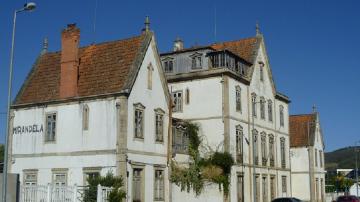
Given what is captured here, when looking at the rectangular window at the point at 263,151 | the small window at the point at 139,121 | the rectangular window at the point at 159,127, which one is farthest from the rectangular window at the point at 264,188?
the small window at the point at 139,121

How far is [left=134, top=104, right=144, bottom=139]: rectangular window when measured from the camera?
34688 millimetres

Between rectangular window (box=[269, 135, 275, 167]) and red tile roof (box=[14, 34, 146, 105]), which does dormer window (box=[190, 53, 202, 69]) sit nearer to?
red tile roof (box=[14, 34, 146, 105])

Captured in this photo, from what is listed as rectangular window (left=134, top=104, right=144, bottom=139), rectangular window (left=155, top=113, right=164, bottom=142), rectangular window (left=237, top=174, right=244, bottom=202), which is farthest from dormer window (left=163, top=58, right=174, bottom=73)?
rectangular window (left=134, top=104, right=144, bottom=139)

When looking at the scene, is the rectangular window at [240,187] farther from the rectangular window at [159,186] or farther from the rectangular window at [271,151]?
the rectangular window at [159,186]

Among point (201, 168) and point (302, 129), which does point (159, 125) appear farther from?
point (302, 129)

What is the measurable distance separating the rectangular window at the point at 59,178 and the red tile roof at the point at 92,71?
523 cm

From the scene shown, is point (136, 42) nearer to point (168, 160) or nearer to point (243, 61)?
point (168, 160)

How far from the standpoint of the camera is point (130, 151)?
110 feet

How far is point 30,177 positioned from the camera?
3734 centimetres

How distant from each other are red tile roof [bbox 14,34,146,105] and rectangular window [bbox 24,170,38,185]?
5073 mm

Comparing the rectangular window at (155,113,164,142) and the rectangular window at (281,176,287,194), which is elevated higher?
the rectangular window at (155,113,164,142)

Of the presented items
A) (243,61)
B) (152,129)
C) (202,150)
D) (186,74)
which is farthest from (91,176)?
(243,61)

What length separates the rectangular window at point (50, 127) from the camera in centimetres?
3675

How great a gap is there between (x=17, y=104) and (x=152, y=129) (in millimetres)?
10700
